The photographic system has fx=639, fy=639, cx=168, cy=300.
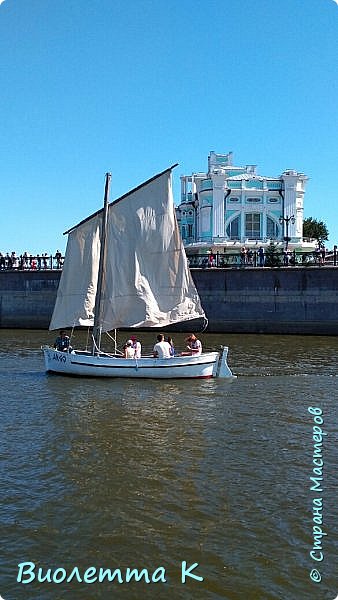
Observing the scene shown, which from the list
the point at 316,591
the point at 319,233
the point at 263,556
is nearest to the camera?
the point at 316,591

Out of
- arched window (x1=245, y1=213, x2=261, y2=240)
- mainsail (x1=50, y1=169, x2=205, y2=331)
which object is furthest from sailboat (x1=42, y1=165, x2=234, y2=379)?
arched window (x1=245, y1=213, x2=261, y2=240)

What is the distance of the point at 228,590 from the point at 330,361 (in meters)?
22.5

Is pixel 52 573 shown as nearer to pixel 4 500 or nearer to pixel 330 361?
pixel 4 500

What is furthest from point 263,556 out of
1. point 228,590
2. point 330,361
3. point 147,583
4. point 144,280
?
point 330,361

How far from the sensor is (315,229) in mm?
94688

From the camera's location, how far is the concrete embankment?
43.6m

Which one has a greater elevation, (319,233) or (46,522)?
(319,233)

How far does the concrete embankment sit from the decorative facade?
21.6 metres

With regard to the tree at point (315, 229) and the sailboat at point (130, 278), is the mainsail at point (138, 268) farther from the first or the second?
the tree at point (315, 229)

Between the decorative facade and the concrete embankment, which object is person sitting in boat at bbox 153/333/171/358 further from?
the decorative facade

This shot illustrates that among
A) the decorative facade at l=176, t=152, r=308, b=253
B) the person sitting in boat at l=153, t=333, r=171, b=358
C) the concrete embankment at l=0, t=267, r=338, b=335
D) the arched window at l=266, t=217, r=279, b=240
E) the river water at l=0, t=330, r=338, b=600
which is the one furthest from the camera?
the arched window at l=266, t=217, r=279, b=240

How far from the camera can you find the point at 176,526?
9703 mm

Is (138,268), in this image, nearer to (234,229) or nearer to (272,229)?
(234,229)

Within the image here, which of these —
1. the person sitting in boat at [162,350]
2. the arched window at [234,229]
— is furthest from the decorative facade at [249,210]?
the person sitting in boat at [162,350]
